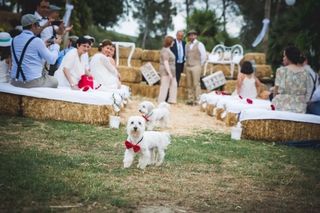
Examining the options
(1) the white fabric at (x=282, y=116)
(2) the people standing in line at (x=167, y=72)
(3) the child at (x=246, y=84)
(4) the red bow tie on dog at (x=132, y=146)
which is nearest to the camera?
(4) the red bow tie on dog at (x=132, y=146)

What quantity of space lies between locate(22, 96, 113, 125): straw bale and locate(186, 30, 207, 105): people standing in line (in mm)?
6419

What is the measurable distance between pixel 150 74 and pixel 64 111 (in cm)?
852

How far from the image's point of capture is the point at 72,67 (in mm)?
9516

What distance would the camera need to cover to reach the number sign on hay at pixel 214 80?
1619 centimetres

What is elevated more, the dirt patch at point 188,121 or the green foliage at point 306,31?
the green foliage at point 306,31

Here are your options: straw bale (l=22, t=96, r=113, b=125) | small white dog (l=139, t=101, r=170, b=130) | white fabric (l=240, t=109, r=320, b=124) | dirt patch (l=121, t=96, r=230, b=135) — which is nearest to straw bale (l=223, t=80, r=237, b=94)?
dirt patch (l=121, t=96, r=230, b=135)

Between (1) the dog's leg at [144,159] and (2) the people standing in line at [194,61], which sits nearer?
(1) the dog's leg at [144,159]

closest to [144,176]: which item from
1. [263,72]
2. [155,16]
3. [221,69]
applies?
[263,72]

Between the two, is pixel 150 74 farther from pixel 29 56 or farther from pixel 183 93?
pixel 29 56

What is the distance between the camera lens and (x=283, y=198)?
4.73m

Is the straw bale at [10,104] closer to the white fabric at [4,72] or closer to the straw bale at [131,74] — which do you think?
the white fabric at [4,72]

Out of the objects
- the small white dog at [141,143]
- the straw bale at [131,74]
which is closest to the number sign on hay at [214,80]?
the straw bale at [131,74]

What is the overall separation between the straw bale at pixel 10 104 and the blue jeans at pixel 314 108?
17.1 feet

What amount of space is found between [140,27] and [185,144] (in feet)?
111
